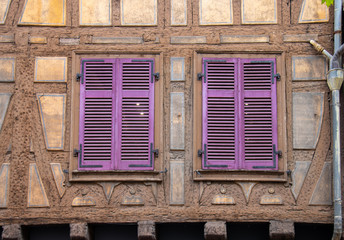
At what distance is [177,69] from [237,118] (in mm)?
1040

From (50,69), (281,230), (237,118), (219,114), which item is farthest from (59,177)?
(281,230)

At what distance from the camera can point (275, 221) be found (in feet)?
32.1

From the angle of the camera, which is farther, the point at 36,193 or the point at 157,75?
the point at 157,75

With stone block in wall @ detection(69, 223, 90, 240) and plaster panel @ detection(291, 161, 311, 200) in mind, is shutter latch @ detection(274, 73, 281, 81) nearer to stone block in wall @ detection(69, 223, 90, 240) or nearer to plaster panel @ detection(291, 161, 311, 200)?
plaster panel @ detection(291, 161, 311, 200)

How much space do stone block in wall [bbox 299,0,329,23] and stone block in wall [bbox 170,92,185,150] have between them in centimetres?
198

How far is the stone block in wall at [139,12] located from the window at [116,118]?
48cm

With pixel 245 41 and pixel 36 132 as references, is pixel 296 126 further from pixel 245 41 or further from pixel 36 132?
pixel 36 132

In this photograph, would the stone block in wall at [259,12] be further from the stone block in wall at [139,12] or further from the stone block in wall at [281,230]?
the stone block in wall at [281,230]

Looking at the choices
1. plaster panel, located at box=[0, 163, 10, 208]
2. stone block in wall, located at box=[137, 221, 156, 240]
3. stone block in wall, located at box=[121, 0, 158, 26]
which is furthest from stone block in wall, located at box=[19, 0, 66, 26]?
stone block in wall, located at box=[137, 221, 156, 240]

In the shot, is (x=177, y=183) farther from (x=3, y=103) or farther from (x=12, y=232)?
(x=3, y=103)

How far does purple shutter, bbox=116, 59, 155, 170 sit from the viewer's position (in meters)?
10.0

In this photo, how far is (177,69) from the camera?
1025cm

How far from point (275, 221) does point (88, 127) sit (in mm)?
2738

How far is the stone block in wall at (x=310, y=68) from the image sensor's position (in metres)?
10.1
